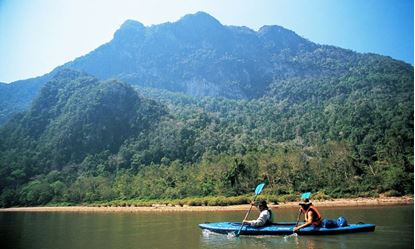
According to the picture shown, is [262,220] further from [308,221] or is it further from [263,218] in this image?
[308,221]

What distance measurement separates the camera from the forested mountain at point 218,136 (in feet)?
152

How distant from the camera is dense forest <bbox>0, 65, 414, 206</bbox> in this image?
45844 millimetres

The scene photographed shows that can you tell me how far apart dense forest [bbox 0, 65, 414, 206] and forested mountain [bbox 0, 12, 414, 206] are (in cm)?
24

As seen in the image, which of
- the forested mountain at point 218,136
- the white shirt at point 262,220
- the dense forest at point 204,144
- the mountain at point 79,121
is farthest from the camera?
the mountain at point 79,121

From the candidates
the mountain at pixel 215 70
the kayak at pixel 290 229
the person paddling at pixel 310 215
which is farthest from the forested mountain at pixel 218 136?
the person paddling at pixel 310 215

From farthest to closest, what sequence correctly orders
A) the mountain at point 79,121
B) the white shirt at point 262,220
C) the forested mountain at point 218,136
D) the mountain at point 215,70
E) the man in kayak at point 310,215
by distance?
the mountain at point 215,70 < the mountain at point 79,121 < the forested mountain at point 218,136 < the white shirt at point 262,220 < the man in kayak at point 310,215

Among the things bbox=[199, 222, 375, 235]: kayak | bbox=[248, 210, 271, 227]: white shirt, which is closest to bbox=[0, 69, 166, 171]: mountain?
bbox=[199, 222, 375, 235]: kayak

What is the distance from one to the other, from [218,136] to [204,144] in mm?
7755

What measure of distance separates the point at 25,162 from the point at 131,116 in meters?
31.3

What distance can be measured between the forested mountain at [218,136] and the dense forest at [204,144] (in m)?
0.24

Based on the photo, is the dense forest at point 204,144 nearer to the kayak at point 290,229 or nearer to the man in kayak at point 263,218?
the kayak at point 290,229

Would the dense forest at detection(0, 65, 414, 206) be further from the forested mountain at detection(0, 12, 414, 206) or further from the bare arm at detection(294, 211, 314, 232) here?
the bare arm at detection(294, 211, 314, 232)

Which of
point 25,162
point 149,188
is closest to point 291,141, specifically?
point 149,188

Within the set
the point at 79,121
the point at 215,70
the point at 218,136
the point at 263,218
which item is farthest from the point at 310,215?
the point at 215,70
